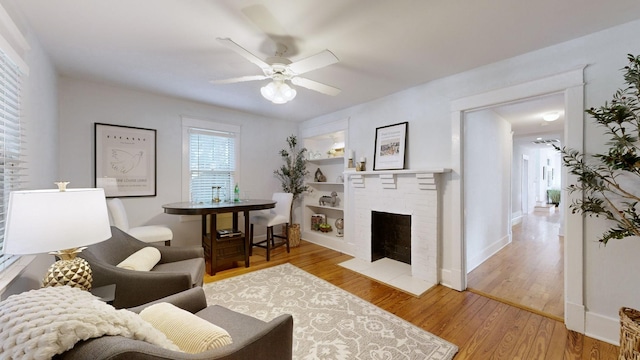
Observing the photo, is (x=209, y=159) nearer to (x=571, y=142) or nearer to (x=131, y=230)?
(x=131, y=230)

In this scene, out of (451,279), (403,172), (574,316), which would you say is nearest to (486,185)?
(403,172)

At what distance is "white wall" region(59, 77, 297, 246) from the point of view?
306cm

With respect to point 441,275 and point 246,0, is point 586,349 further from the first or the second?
point 246,0

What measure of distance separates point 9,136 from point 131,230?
171cm

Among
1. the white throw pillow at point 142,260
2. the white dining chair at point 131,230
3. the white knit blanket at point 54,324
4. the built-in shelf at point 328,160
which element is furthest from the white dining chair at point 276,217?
the white knit blanket at point 54,324

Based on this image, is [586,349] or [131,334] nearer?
[131,334]

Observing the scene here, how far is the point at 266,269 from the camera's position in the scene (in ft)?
11.0

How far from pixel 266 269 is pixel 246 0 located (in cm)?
293

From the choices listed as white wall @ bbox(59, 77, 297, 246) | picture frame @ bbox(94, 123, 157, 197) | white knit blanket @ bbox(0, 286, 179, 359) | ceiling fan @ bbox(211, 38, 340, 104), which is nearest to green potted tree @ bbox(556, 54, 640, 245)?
ceiling fan @ bbox(211, 38, 340, 104)

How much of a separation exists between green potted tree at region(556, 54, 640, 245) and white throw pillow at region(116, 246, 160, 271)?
3.39 metres

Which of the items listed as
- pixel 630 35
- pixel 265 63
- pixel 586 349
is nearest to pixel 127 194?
pixel 265 63

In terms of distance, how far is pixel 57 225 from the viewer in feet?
3.93

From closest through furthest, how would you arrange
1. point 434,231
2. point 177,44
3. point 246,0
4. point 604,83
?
point 246,0, point 604,83, point 177,44, point 434,231

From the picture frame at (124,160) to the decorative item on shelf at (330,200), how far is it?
2.70 meters
